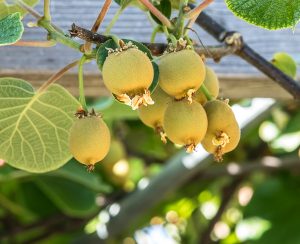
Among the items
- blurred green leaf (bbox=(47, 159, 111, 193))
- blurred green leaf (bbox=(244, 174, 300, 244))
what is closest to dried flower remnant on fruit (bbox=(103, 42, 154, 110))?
blurred green leaf (bbox=(47, 159, 111, 193))

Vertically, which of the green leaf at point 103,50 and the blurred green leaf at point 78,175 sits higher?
the green leaf at point 103,50

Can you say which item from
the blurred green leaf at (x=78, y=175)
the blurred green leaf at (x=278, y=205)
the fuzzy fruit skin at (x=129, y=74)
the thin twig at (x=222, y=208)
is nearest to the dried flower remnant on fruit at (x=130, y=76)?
the fuzzy fruit skin at (x=129, y=74)

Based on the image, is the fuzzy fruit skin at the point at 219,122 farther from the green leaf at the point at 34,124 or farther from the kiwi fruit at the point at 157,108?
the green leaf at the point at 34,124

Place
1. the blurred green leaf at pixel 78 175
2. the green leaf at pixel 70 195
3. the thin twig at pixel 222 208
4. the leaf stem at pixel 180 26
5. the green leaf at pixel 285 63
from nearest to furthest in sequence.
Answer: the leaf stem at pixel 180 26 → the green leaf at pixel 285 63 → the blurred green leaf at pixel 78 175 → the green leaf at pixel 70 195 → the thin twig at pixel 222 208

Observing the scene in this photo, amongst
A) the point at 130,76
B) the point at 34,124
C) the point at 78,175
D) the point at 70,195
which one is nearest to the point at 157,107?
the point at 130,76

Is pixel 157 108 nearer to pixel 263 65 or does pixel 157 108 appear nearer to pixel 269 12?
pixel 269 12

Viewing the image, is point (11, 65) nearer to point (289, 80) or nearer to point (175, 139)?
point (289, 80)

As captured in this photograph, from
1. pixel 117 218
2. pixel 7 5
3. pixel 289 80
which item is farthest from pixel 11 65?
pixel 117 218

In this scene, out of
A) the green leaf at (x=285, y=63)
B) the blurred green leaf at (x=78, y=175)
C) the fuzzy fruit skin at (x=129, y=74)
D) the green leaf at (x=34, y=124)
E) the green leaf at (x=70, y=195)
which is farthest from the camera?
the green leaf at (x=70, y=195)
